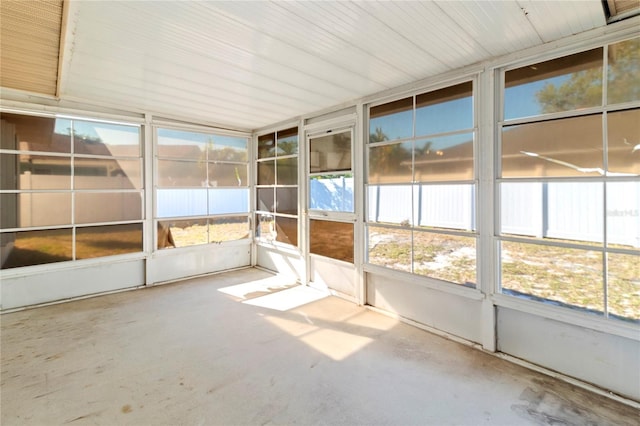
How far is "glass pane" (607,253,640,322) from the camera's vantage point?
2.15 metres

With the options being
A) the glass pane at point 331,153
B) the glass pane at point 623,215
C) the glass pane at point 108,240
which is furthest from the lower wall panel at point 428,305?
the glass pane at point 108,240

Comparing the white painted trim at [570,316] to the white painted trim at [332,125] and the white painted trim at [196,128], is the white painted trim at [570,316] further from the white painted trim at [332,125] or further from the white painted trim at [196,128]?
the white painted trim at [196,128]

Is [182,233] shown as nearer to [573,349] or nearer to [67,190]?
[67,190]

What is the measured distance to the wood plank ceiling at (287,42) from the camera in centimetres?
195

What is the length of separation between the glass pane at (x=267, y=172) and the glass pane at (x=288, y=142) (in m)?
0.33

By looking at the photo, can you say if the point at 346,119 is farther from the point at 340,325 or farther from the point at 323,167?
the point at 340,325

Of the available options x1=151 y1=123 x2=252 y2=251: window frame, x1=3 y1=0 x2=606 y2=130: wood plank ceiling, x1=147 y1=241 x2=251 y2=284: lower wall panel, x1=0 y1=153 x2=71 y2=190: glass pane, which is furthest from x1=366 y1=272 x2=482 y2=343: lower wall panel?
x1=0 y1=153 x2=71 y2=190: glass pane

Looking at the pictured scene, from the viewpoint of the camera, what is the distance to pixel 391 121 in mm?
3518

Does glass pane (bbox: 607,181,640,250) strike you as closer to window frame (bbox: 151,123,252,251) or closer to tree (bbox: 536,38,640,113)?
tree (bbox: 536,38,640,113)

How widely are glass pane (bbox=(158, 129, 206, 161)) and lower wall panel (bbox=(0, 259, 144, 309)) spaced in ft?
5.85

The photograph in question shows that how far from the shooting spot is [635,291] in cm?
219

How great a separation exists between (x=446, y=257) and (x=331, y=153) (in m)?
2.11

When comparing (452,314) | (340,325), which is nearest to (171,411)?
(340,325)

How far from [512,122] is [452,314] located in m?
1.89
